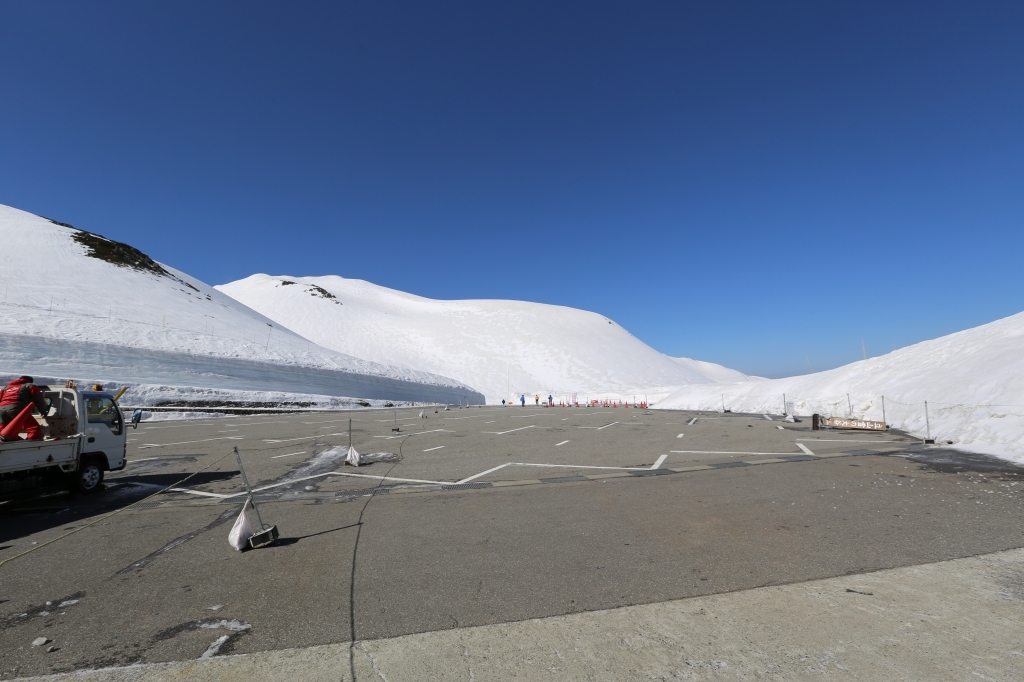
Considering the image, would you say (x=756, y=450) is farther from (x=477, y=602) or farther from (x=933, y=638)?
Result: (x=477, y=602)

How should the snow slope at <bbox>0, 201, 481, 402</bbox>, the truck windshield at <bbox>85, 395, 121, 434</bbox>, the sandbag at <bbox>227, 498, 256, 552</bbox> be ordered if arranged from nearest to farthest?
the sandbag at <bbox>227, 498, 256, 552</bbox>, the truck windshield at <bbox>85, 395, 121, 434</bbox>, the snow slope at <bbox>0, 201, 481, 402</bbox>

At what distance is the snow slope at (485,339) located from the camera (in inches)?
3888

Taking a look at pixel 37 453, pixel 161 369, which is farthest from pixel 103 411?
pixel 161 369

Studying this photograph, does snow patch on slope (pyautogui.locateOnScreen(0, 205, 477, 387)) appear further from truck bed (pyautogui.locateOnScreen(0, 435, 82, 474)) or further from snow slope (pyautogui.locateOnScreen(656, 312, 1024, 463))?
snow slope (pyautogui.locateOnScreen(656, 312, 1024, 463))

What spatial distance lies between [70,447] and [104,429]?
898 millimetres

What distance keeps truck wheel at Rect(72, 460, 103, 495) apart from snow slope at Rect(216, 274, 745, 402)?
244 ft

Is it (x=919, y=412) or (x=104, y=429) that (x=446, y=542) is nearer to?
(x=104, y=429)

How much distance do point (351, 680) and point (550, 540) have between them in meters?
2.97

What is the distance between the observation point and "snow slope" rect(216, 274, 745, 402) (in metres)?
98.8

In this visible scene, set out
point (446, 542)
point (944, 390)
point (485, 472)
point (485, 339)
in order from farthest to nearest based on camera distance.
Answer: point (485, 339)
point (944, 390)
point (485, 472)
point (446, 542)

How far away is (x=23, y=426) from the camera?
8008 mm

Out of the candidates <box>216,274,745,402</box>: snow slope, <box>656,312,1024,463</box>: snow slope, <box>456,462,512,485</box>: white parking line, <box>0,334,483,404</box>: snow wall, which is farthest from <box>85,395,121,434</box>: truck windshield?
<box>216,274,745,402</box>: snow slope

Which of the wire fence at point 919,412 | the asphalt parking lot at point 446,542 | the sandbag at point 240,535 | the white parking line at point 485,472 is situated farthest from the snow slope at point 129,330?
the wire fence at point 919,412

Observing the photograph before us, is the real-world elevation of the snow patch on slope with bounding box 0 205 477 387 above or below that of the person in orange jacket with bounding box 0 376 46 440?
above
